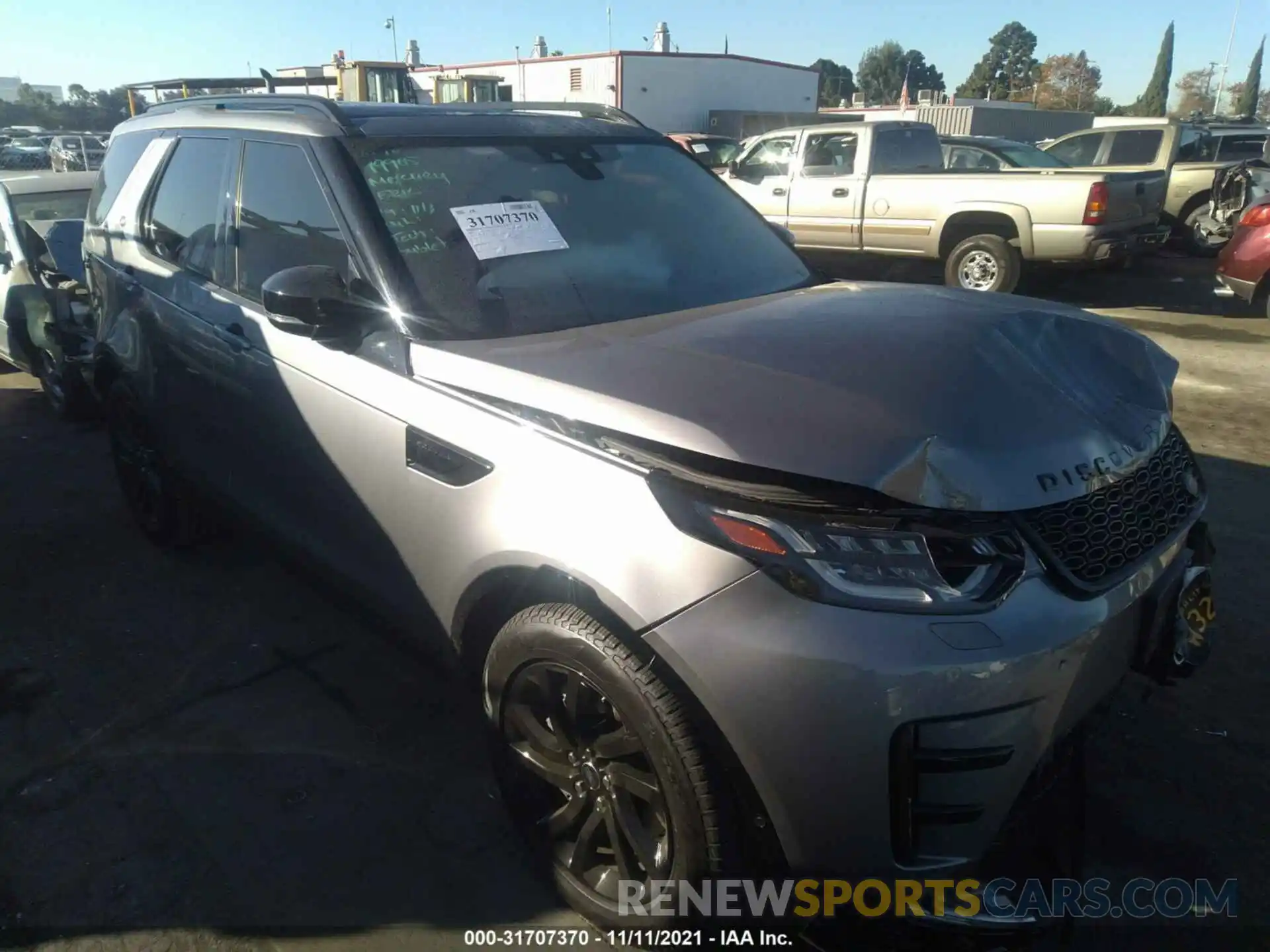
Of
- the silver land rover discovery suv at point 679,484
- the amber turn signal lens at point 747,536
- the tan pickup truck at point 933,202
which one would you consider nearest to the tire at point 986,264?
the tan pickup truck at point 933,202

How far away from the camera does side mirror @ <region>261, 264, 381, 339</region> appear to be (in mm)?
2523

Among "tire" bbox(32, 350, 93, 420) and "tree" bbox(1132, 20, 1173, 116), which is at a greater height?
"tree" bbox(1132, 20, 1173, 116)

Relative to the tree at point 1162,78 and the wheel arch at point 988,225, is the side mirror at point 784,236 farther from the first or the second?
the tree at point 1162,78

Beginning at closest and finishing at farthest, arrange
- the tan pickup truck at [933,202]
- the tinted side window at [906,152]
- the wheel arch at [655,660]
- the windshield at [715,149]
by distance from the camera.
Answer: the wheel arch at [655,660] < the tan pickup truck at [933,202] < the tinted side window at [906,152] < the windshield at [715,149]

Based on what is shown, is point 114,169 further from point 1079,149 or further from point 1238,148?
point 1238,148

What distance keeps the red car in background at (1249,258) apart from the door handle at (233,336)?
889 cm

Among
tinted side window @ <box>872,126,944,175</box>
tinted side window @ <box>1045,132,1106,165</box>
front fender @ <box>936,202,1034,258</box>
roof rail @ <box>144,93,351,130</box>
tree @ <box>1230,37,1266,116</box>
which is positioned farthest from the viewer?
tree @ <box>1230,37,1266,116</box>

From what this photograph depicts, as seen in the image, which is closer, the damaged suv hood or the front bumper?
the front bumper

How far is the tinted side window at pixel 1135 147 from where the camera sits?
40.4 feet

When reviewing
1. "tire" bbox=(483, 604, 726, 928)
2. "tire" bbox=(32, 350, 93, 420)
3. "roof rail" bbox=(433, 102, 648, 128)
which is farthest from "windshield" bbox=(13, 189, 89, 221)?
"tire" bbox=(483, 604, 726, 928)

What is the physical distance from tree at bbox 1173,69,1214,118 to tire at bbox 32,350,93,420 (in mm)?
87575

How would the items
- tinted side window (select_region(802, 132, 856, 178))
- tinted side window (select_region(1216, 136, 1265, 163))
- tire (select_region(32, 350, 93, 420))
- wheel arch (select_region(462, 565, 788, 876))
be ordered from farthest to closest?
tinted side window (select_region(1216, 136, 1265, 163)) < tinted side window (select_region(802, 132, 856, 178)) < tire (select_region(32, 350, 93, 420)) < wheel arch (select_region(462, 565, 788, 876))

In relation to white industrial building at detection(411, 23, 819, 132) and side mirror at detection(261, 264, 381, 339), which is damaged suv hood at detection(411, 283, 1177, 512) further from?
white industrial building at detection(411, 23, 819, 132)

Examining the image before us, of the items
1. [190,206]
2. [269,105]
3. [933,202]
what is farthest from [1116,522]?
[933,202]
